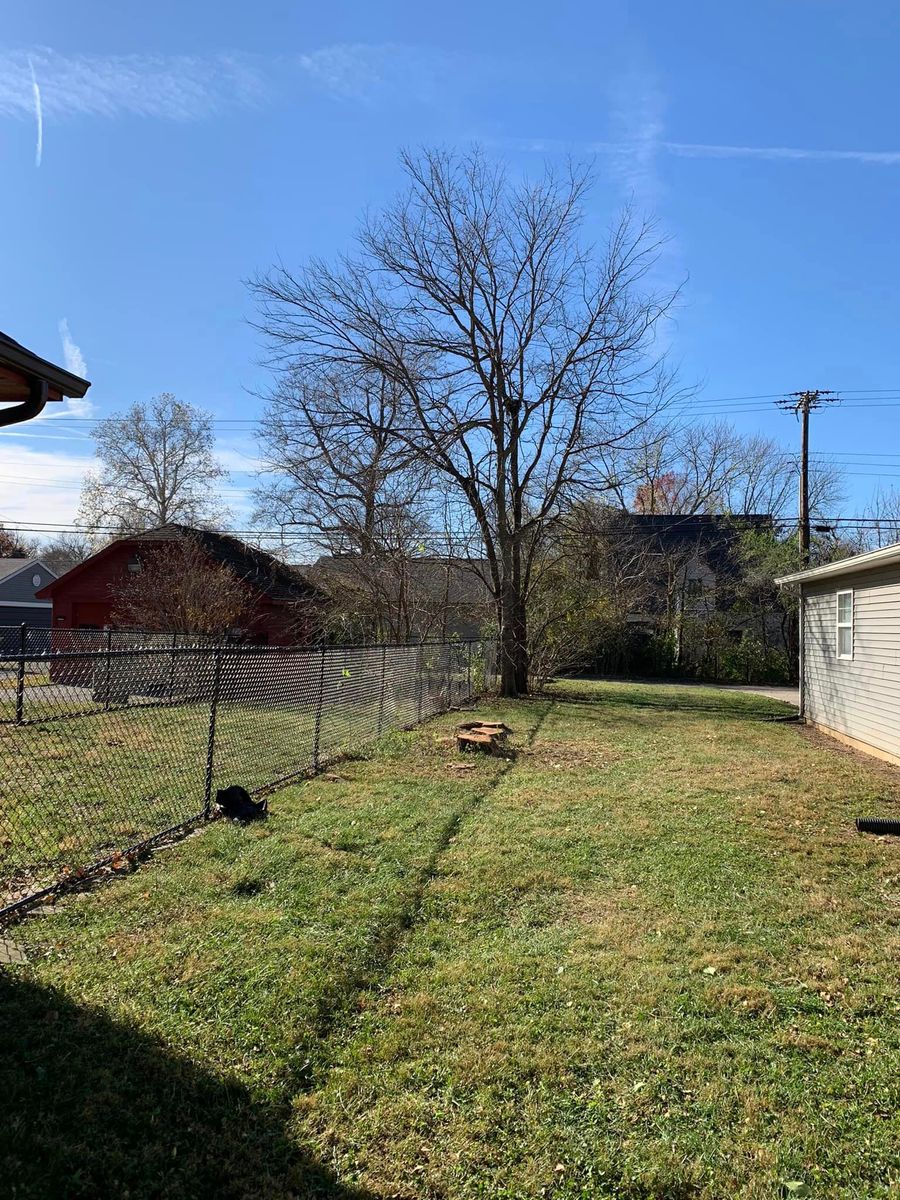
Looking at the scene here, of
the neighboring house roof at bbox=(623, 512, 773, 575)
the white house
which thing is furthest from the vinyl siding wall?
the white house

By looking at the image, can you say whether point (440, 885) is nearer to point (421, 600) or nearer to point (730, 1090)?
point (730, 1090)

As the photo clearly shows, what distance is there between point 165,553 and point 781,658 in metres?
22.1

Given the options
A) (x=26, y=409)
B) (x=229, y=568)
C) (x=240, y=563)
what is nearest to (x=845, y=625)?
(x=26, y=409)

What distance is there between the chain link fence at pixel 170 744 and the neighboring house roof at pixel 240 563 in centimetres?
973

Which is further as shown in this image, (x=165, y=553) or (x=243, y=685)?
(x=165, y=553)

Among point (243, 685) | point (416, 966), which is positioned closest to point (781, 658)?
point (243, 685)

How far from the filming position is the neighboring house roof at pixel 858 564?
911 centimetres

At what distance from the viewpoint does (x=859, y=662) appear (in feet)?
36.3

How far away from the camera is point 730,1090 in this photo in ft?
8.36

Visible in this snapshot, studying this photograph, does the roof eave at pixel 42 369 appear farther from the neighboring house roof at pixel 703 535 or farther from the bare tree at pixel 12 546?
the bare tree at pixel 12 546

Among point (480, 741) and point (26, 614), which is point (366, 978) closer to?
point (480, 741)

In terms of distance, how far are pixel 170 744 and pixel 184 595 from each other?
420 inches

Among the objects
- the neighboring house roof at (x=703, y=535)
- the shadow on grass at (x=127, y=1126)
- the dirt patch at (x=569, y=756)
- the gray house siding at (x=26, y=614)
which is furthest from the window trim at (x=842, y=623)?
the gray house siding at (x=26, y=614)

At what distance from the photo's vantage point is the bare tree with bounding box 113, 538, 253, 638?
1792cm
